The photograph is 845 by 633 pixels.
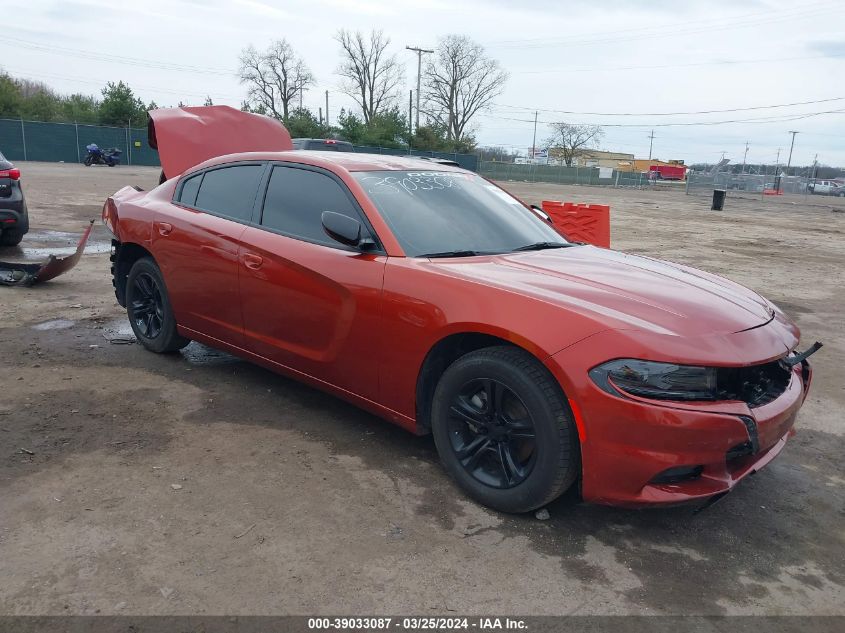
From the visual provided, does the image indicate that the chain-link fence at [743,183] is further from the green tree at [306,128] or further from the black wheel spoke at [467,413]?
the black wheel spoke at [467,413]

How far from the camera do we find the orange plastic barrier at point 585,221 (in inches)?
420

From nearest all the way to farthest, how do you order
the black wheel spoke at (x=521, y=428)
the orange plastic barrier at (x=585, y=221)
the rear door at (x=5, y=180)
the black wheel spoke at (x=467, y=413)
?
the black wheel spoke at (x=521, y=428), the black wheel spoke at (x=467, y=413), the rear door at (x=5, y=180), the orange plastic barrier at (x=585, y=221)

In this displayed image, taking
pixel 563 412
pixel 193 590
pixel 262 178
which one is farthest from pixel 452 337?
pixel 262 178

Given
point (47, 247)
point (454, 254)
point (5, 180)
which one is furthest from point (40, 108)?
point (454, 254)

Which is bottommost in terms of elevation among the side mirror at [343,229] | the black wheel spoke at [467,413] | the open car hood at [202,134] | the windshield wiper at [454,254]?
the black wheel spoke at [467,413]

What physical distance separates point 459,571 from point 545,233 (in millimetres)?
2270

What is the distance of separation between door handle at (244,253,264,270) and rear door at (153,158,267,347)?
0.11 metres

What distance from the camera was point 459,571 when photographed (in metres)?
2.71

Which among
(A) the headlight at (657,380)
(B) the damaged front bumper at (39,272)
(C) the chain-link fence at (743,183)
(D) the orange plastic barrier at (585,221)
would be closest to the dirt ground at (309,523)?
(A) the headlight at (657,380)

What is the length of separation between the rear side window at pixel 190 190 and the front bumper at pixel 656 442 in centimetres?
308

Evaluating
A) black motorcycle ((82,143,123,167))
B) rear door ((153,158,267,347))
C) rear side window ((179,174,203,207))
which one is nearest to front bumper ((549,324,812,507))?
rear door ((153,158,267,347))

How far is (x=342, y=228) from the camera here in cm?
353

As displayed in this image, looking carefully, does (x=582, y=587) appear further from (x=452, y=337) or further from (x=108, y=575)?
(x=108, y=575)

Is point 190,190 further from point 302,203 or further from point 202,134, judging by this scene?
point 202,134
